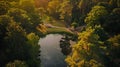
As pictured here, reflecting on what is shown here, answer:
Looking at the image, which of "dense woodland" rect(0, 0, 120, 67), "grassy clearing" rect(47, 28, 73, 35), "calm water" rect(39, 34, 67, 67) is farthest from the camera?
"grassy clearing" rect(47, 28, 73, 35)

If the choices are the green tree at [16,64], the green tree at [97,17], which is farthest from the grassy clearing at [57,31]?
the green tree at [16,64]

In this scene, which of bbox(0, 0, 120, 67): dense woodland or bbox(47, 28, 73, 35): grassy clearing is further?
bbox(47, 28, 73, 35): grassy clearing

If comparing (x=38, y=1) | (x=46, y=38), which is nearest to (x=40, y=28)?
(x=46, y=38)

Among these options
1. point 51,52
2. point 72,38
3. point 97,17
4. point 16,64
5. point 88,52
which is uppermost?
point 16,64

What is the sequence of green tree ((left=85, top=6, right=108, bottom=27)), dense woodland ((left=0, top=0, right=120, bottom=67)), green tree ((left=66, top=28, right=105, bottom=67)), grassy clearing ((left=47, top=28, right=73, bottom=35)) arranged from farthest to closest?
grassy clearing ((left=47, top=28, right=73, bottom=35)) → green tree ((left=85, top=6, right=108, bottom=27)) → dense woodland ((left=0, top=0, right=120, bottom=67)) → green tree ((left=66, top=28, right=105, bottom=67))

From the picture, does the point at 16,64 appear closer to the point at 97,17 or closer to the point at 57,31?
the point at 97,17

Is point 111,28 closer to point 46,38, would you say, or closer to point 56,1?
point 46,38

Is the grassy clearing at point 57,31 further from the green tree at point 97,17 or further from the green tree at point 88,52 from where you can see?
the green tree at point 88,52

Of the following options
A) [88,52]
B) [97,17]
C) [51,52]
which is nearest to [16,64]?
[88,52]

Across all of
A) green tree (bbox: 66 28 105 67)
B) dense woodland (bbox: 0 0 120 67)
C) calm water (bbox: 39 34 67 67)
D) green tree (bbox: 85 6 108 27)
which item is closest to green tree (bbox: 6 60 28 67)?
dense woodland (bbox: 0 0 120 67)

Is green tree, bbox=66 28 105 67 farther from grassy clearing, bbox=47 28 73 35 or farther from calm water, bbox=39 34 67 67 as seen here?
grassy clearing, bbox=47 28 73 35
